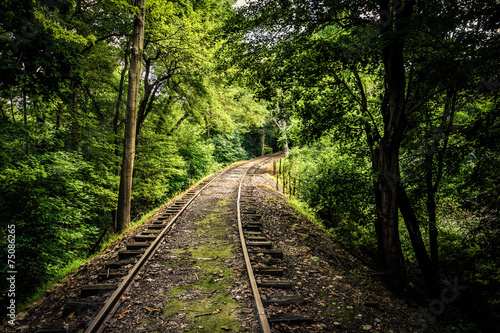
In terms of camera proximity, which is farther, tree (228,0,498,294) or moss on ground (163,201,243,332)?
tree (228,0,498,294)

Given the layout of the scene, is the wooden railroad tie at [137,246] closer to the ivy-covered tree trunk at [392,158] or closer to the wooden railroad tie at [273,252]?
the wooden railroad tie at [273,252]

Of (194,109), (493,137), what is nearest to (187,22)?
(194,109)

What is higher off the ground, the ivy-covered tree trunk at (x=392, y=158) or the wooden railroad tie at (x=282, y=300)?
the ivy-covered tree trunk at (x=392, y=158)

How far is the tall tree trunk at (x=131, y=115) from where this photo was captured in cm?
732

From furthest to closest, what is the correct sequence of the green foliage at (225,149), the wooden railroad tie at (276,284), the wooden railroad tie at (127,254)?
1. the green foliage at (225,149)
2. the wooden railroad tie at (127,254)
3. the wooden railroad tie at (276,284)

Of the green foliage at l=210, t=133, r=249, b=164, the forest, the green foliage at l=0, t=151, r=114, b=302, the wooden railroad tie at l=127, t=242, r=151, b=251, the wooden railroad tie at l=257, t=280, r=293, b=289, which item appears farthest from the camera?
the green foliage at l=210, t=133, r=249, b=164

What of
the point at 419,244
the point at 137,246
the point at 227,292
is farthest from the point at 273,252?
the point at 419,244

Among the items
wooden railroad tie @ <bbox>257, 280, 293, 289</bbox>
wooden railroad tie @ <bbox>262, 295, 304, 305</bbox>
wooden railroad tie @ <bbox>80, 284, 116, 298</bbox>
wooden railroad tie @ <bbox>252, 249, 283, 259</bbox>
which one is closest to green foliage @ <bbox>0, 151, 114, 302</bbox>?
wooden railroad tie @ <bbox>80, 284, 116, 298</bbox>

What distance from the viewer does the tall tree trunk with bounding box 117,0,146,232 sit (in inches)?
288

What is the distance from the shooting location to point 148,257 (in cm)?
467

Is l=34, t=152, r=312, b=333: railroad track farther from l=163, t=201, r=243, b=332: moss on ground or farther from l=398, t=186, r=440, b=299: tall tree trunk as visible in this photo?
l=398, t=186, r=440, b=299: tall tree trunk

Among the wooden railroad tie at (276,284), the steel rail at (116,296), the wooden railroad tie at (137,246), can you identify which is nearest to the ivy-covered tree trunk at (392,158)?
the wooden railroad tie at (276,284)

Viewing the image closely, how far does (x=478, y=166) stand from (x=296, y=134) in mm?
4216

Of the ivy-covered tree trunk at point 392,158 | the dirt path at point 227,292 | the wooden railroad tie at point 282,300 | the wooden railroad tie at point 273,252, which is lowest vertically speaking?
the dirt path at point 227,292
